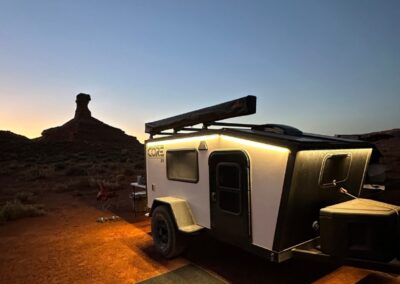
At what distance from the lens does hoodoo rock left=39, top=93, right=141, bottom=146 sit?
9658 centimetres

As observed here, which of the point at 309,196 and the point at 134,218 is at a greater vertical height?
the point at 309,196

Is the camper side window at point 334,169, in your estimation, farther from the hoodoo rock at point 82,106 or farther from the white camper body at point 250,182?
the hoodoo rock at point 82,106

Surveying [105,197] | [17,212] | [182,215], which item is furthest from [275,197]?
[17,212]

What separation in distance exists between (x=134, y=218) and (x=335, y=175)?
6.89m

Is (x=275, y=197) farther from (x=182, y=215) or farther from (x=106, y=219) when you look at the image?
(x=106, y=219)

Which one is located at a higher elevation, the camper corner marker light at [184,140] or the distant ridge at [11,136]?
the distant ridge at [11,136]

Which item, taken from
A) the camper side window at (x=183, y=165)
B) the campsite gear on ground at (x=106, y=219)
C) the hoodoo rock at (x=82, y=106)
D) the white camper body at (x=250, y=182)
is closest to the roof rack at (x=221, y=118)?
the white camper body at (x=250, y=182)

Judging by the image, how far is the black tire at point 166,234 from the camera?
225 inches

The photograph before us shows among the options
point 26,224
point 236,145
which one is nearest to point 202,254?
point 236,145

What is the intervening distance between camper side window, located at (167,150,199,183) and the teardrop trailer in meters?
0.02

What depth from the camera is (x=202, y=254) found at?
6.16m

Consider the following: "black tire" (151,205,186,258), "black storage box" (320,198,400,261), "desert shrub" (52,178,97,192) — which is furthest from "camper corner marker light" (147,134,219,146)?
"desert shrub" (52,178,97,192)

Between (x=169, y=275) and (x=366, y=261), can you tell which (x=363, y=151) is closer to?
(x=366, y=261)

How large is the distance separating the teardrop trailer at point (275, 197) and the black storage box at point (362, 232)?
1 centimetres
